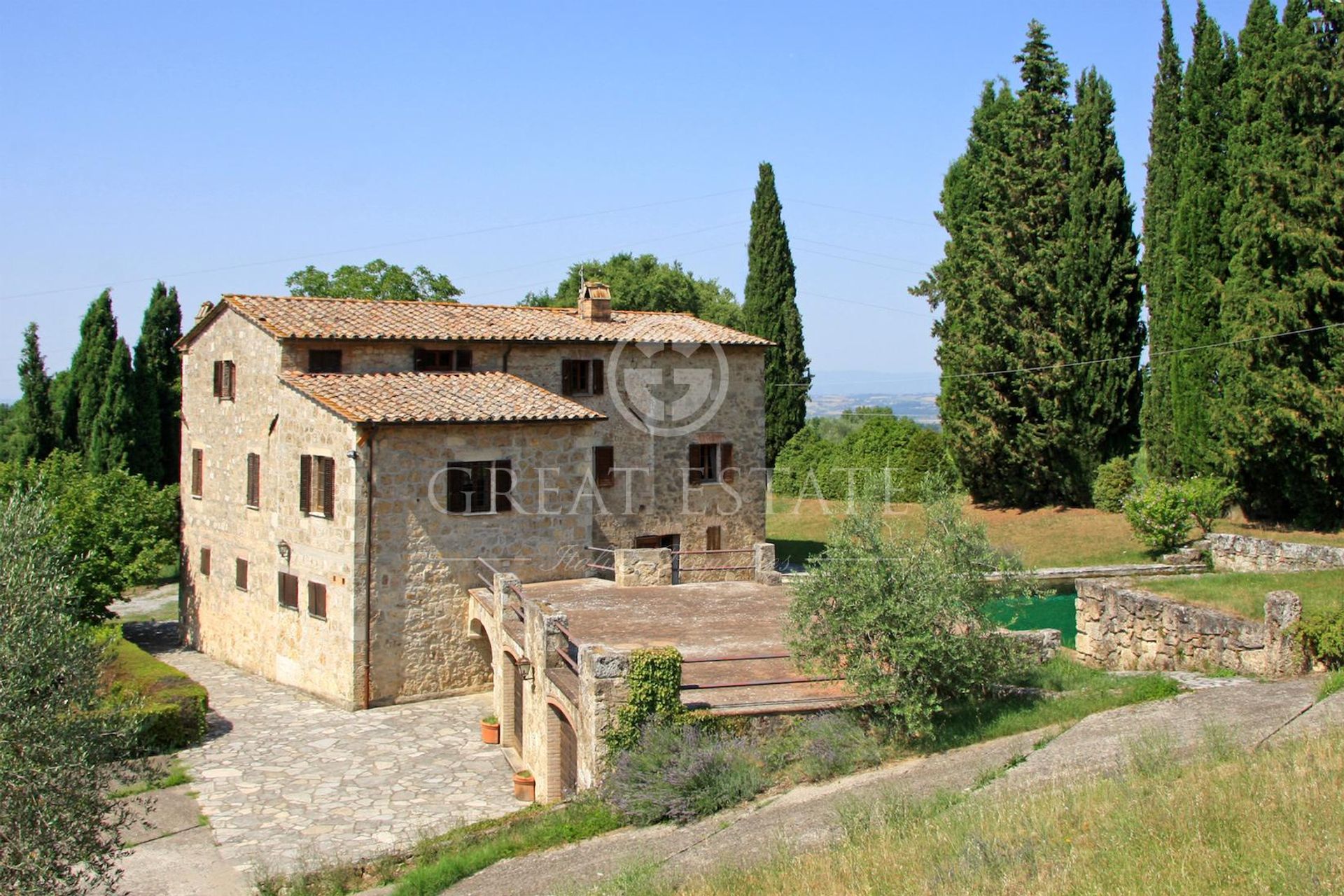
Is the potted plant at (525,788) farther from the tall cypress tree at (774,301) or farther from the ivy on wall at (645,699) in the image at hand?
the tall cypress tree at (774,301)

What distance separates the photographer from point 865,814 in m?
10.6

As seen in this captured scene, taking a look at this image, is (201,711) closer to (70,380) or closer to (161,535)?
(161,535)

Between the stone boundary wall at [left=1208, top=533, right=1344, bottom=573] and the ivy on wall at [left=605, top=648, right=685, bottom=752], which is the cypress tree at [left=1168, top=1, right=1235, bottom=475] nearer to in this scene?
the stone boundary wall at [left=1208, top=533, right=1344, bottom=573]

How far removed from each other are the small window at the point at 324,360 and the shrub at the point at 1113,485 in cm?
2295

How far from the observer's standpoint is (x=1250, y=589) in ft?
56.6

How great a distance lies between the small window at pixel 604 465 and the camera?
26.4m

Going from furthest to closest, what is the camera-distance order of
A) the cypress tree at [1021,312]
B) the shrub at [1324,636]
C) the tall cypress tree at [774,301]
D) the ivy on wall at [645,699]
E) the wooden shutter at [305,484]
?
the tall cypress tree at [774,301] → the cypress tree at [1021,312] → the wooden shutter at [305,484] → the shrub at [1324,636] → the ivy on wall at [645,699]

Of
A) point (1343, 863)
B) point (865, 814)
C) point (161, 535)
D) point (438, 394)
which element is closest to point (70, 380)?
point (161, 535)

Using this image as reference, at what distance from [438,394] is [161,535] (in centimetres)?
1179

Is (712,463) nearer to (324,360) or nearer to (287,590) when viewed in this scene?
(324,360)

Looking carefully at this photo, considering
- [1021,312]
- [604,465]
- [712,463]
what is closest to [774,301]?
[1021,312]

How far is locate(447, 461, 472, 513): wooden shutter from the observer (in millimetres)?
21188

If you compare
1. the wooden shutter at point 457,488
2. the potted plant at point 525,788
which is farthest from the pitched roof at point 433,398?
the potted plant at point 525,788

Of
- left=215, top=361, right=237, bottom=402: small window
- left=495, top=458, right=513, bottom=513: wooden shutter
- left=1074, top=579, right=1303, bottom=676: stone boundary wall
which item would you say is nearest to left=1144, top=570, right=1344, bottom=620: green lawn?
left=1074, top=579, right=1303, bottom=676: stone boundary wall
